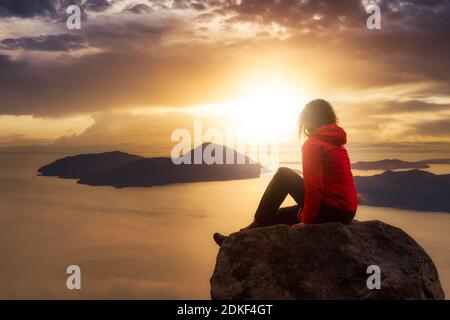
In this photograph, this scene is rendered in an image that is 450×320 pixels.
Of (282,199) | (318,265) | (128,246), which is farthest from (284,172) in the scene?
(128,246)

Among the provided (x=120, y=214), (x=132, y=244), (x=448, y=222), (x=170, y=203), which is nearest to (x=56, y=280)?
(x=132, y=244)

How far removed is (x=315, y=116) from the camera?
5.94m

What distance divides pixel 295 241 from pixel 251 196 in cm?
19152

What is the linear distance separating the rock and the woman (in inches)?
14.5

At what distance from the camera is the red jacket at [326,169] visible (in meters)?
5.68

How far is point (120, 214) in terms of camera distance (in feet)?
554

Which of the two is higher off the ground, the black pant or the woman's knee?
the woman's knee

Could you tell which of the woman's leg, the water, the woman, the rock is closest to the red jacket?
the woman

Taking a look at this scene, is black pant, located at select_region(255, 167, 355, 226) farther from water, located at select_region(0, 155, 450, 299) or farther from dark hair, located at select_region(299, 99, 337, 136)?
water, located at select_region(0, 155, 450, 299)

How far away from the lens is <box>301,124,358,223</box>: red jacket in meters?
5.68

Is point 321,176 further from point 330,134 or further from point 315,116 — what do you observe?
point 315,116

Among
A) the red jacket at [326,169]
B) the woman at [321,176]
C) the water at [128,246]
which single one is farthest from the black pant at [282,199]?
the water at [128,246]
